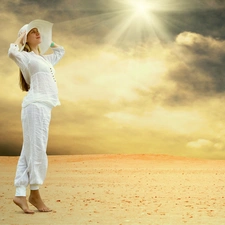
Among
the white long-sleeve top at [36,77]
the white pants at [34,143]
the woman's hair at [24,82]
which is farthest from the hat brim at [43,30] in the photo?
the white pants at [34,143]

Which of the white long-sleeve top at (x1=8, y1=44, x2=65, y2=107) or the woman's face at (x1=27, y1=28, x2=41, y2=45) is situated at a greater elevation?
the woman's face at (x1=27, y1=28, x2=41, y2=45)

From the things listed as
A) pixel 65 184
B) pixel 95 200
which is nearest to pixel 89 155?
pixel 65 184

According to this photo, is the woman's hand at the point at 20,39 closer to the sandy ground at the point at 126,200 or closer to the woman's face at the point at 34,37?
the woman's face at the point at 34,37

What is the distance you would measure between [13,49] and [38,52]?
0.47m

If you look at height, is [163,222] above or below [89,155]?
below

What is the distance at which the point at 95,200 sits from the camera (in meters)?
6.64

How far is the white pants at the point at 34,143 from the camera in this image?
5203 millimetres

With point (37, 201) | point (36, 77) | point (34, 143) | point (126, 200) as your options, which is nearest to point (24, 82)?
point (36, 77)

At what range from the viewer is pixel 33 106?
17.1 ft

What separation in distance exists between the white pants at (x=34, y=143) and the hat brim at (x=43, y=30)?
837mm

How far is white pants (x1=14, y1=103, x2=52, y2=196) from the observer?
520 cm

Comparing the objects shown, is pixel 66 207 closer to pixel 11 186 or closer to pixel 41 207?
pixel 41 207

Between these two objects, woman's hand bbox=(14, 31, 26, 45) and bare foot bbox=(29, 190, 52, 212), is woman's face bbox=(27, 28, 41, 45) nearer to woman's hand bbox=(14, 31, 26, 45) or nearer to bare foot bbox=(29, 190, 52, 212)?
woman's hand bbox=(14, 31, 26, 45)

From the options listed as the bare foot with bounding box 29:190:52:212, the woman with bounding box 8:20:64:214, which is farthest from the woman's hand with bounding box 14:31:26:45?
the bare foot with bounding box 29:190:52:212
